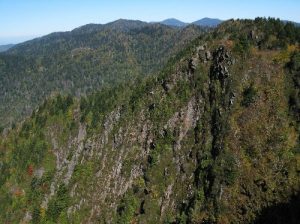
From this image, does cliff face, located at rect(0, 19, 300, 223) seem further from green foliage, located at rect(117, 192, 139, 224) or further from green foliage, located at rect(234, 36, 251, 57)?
green foliage, located at rect(234, 36, 251, 57)

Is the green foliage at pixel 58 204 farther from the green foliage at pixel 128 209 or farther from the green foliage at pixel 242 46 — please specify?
the green foliage at pixel 242 46

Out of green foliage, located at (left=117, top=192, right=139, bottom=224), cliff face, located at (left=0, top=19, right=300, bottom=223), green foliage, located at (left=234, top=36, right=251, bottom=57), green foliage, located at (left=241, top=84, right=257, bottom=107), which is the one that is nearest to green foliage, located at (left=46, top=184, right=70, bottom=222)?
cliff face, located at (left=0, top=19, right=300, bottom=223)

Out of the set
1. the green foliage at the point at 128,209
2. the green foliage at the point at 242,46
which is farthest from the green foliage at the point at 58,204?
the green foliage at the point at 242,46

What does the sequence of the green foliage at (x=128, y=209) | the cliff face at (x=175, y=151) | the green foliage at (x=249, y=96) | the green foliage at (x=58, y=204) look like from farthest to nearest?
the green foliage at (x=58, y=204), the green foliage at (x=128, y=209), the green foliage at (x=249, y=96), the cliff face at (x=175, y=151)

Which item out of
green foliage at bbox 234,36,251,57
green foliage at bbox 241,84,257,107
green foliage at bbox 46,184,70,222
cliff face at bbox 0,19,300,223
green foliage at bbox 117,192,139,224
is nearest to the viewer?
cliff face at bbox 0,19,300,223

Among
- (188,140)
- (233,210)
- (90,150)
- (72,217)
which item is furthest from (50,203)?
(233,210)

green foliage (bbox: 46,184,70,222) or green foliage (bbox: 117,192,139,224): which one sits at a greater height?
green foliage (bbox: 117,192,139,224)

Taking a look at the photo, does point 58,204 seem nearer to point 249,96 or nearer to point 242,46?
point 249,96

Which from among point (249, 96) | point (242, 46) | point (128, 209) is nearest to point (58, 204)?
point (128, 209)
